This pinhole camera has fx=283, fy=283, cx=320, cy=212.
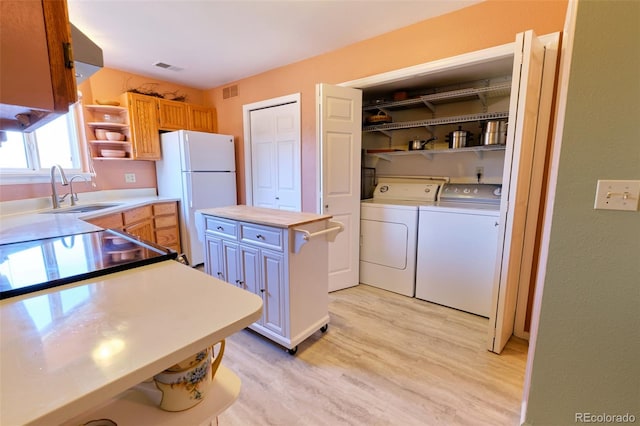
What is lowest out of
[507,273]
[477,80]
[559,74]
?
[507,273]

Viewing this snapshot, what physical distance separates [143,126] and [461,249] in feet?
11.9

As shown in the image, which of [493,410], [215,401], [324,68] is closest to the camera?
[215,401]

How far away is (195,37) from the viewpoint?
2592mm

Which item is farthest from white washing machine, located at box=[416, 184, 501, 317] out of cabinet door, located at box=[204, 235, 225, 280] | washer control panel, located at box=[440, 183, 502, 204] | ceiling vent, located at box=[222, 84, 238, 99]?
ceiling vent, located at box=[222, 84, 238, 99]

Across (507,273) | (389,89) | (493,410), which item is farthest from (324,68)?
(493,410)

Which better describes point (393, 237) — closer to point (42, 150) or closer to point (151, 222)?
point (151, 222)

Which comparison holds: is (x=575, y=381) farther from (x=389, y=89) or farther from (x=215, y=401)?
(x=389, y=89)

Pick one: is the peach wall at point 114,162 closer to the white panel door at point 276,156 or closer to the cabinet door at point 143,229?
the cabinet door at point 143,229

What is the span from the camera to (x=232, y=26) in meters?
2.42

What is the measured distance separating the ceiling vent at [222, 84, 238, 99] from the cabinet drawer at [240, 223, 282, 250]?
2574 mm

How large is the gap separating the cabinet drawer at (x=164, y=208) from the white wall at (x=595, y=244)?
3.45 metres

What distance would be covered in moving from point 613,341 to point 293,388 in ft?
4.87

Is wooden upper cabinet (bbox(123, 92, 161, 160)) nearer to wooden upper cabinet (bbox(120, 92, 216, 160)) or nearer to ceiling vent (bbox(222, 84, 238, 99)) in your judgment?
wooden upper cabinet (bbox(120, 92, 216, 160))

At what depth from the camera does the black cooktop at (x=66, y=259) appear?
0.77m
